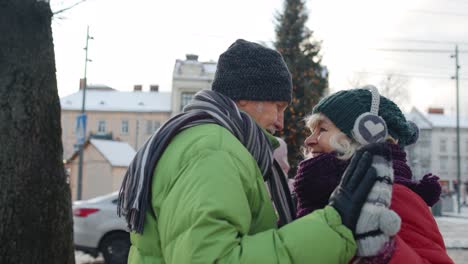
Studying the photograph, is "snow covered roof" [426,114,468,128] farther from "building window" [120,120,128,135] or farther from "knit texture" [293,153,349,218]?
"knit texture" [293,153,349,218]

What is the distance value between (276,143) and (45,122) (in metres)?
3.21

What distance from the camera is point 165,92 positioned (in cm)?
7394

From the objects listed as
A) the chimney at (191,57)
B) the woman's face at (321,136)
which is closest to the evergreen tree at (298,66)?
the woman's face at (321,136)

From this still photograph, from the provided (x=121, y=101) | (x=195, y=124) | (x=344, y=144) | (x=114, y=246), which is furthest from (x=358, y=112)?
(x=121, y=101)

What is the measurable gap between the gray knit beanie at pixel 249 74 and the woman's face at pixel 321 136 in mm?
242

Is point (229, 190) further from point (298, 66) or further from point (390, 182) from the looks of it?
point (298, 66)

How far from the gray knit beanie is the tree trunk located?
2968 millimetres

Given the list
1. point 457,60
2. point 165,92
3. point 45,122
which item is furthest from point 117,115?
point 45,122

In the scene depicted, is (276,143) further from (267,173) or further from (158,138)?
(158,138)

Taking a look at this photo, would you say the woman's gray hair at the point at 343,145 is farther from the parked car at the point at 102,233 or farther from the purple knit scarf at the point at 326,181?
the parked car at the point at 102,233

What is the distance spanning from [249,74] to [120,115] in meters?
72.0

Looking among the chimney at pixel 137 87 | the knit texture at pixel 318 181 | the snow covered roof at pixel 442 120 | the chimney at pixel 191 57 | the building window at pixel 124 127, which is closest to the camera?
the knit texture at pixel 318 181

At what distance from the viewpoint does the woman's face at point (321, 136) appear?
6.92 feet

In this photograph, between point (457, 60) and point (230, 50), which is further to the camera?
point (457, 60)
